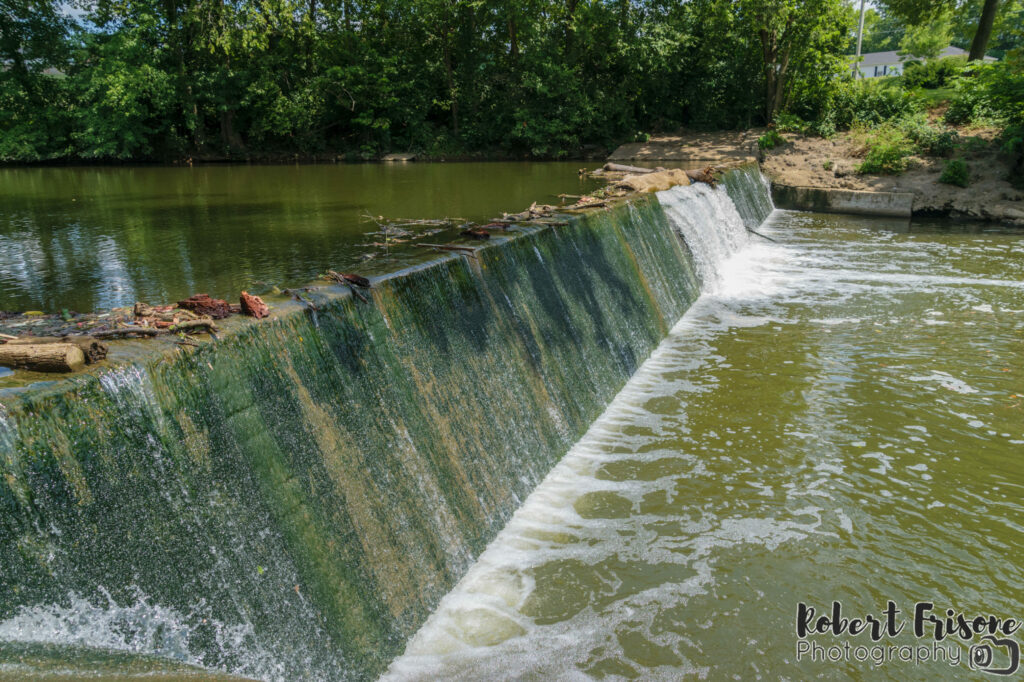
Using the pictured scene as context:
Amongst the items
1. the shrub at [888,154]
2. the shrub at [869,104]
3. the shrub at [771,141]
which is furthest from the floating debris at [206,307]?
the shrub at [869,104]

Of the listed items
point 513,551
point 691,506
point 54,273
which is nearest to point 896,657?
point 691,506

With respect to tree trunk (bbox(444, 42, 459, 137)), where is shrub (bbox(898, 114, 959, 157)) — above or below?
below

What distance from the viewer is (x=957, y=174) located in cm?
1684

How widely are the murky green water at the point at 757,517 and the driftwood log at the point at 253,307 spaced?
1847 mm

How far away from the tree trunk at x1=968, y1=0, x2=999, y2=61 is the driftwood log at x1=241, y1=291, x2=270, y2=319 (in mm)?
28473

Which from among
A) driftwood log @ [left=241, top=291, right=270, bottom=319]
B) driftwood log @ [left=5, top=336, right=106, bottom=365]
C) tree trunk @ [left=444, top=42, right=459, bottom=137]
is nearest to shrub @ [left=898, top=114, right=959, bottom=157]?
tree trunk @ [left=444, top=42, right=459, bottom=137]

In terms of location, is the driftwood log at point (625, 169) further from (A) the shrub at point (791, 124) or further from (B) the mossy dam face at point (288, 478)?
(B) the mossy dam face at point (288, 478)

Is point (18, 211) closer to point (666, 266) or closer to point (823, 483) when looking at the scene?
point (666, 266)

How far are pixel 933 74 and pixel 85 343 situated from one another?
27364 mm

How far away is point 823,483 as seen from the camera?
5.08 m

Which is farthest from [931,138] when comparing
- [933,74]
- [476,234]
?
[476,234]

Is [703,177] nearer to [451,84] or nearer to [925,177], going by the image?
[925,177]

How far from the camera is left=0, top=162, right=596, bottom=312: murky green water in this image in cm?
681

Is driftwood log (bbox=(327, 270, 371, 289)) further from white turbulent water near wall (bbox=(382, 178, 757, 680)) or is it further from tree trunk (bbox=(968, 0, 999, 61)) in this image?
tree trunk (bbox=(968, 0, 999, 61))
